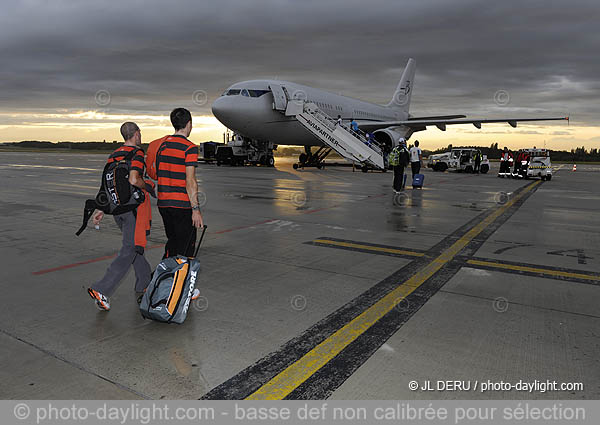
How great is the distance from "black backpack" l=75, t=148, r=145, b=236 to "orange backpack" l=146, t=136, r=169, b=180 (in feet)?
0.66

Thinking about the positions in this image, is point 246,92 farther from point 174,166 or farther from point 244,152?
point 174,166

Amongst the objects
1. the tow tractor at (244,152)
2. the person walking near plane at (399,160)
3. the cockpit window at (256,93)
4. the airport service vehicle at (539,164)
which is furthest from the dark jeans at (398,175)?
the tow tractor at (244,152)

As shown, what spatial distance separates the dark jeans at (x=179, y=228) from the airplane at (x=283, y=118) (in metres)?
19.9

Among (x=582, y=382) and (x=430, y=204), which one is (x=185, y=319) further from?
(x=430, y=204)

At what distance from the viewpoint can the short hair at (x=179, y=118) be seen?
13.7 feet

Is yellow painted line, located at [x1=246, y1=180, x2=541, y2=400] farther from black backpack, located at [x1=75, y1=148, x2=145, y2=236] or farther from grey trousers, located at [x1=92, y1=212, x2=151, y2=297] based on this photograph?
black backpack, located at [x1=75, y1=148, x2=145, y2=236]

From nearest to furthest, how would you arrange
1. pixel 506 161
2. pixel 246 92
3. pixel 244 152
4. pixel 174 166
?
pixel 174 166, pixel 246 92, pixel 506 161, pixel 244 152

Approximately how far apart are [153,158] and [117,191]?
1.56 ft

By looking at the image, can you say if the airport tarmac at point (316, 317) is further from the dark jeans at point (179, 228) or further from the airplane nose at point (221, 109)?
the airplane nose at point (221, 109)

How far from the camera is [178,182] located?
4.20 m

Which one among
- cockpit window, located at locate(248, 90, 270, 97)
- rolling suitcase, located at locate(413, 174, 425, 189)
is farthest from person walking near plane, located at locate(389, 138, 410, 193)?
cockpit window, located at locate(248, 90, 270, 97)

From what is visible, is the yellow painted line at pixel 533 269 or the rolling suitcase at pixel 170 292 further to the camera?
the yellow painted line at pixel 533 269

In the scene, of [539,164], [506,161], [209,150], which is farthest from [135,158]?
[209,150]
